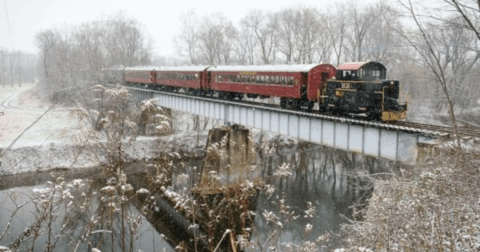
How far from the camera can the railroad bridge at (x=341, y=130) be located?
12648mm

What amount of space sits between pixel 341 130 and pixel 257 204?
8104mm

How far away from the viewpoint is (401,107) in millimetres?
15602

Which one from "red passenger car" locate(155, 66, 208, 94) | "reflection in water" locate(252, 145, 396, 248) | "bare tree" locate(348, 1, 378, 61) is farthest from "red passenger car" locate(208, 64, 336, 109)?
"bare tree" locate(348, 1, 378, 61)

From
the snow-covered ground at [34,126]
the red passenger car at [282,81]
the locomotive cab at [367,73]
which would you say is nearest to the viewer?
the locomotive cab at [367,73]

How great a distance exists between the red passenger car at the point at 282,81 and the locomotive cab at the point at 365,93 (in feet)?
3.83

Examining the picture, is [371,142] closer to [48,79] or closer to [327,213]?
[327,213]

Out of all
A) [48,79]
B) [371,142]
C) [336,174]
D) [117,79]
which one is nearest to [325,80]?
[371,142]

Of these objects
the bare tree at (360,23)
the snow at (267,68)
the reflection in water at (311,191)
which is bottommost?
the reflection in water at (311,191)

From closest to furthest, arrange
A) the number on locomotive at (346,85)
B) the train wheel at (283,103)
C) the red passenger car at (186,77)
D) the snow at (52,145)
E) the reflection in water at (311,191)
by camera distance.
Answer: the number on locomotive at (346,85) → the reflection in water at (311,191) → the train wheel at (283,103) → the snow at (52,145) → the red passenger car at (186,77)

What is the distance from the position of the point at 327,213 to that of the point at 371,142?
24.4ft

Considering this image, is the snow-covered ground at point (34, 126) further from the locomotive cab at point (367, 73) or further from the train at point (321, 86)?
the locomotive cab at point (367, 73)

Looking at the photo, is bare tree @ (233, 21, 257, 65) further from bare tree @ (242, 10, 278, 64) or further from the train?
the train

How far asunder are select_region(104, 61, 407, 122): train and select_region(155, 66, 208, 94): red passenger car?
0.13 meters

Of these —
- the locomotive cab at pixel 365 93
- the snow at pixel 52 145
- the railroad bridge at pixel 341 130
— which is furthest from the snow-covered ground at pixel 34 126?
the locomotive cab at pixel 365 93
